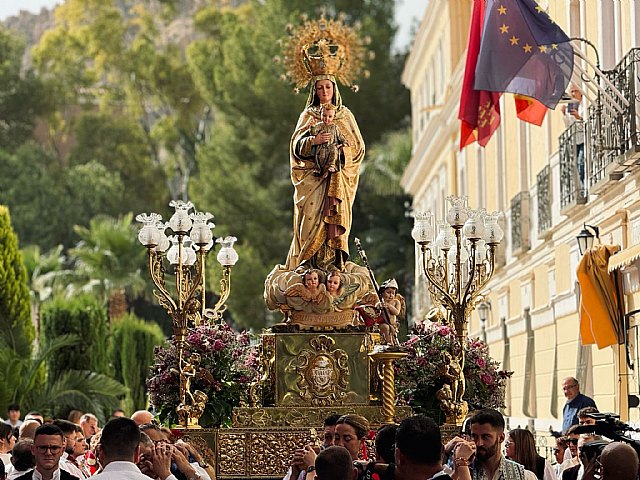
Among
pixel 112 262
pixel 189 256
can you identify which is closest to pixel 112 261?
pixel 112 262

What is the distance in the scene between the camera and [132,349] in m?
37.0

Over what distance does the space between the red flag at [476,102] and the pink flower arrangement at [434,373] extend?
552cm

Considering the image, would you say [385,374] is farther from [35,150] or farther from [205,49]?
[35,150]

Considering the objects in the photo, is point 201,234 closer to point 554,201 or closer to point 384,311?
point 384,311

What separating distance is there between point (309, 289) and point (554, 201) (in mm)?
9372

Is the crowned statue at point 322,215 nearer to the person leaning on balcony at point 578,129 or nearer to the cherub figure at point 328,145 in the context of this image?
the cherub figure at point 328,145

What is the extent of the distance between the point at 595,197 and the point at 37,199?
154 feet

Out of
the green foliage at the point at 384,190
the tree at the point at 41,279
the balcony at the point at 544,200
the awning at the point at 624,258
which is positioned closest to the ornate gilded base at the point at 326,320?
the awning at the point at 624,258

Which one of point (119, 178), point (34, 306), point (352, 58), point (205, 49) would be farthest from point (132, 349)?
point (119, 178)

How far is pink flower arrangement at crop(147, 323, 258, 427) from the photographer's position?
632 inches

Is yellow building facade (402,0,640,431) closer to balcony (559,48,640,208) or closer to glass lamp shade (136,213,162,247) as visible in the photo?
balcony (559,48,640,208)

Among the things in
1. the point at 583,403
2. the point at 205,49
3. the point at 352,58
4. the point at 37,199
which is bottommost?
the point at 583,403

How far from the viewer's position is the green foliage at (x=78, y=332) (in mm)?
30328

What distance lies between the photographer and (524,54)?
18.4m
